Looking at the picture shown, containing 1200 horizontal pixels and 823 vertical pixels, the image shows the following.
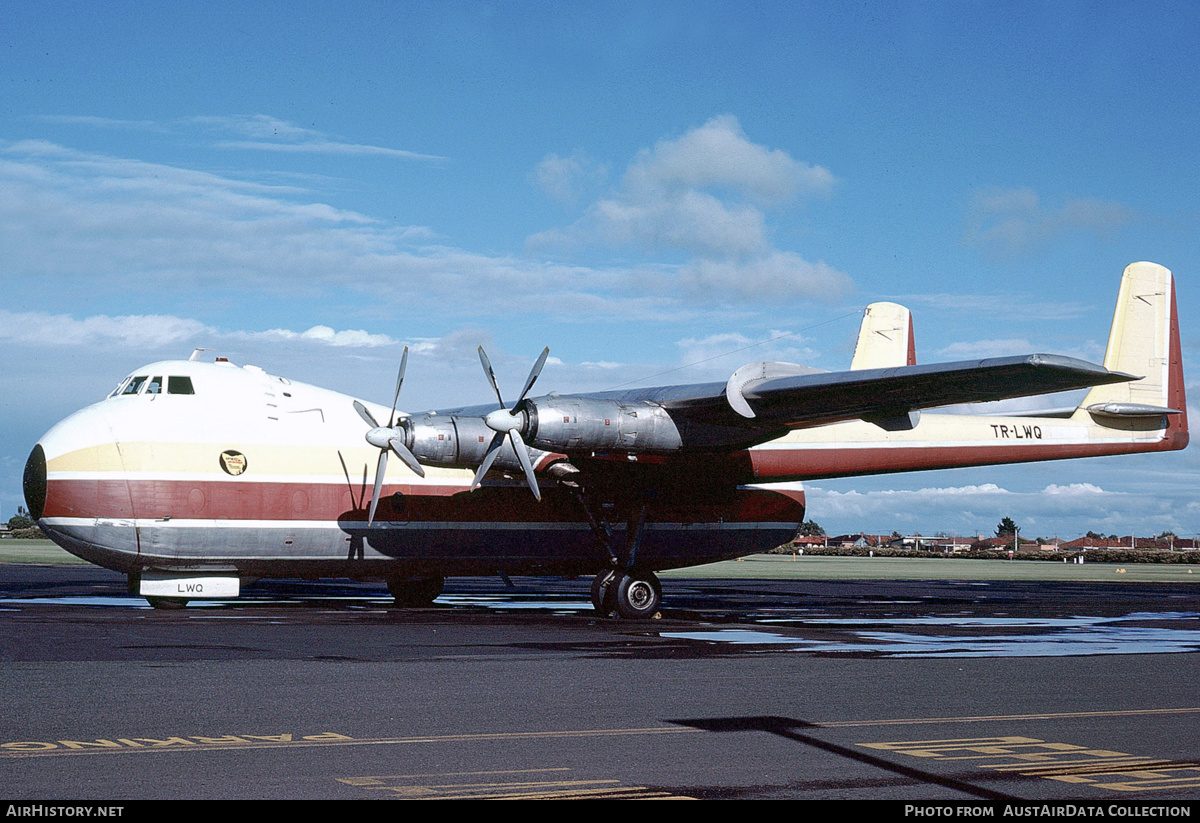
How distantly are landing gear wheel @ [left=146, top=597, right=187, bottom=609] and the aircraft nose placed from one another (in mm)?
3157

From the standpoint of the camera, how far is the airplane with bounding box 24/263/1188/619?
2562 centimetres

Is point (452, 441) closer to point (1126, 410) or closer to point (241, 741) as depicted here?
point (241, 741)

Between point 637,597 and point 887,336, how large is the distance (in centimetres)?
1781

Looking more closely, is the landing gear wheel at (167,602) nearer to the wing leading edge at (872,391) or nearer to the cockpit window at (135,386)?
the cockpit window at (135,386)

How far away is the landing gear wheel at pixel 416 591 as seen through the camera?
3141 cm

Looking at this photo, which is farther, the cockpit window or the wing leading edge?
the cockpit window

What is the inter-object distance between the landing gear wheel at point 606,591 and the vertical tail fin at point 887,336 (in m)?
17.0

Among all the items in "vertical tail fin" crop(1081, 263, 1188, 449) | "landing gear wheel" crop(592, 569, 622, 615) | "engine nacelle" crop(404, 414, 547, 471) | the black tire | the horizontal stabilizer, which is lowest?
the black tire

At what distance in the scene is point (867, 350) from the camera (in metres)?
42.3

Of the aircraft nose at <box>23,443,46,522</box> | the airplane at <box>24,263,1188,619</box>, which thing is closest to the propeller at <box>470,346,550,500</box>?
the airplane at <box>24,263,1188,619</box>

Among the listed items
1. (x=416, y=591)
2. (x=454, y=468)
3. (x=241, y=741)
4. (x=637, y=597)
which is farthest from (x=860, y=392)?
(x=241, y=741)

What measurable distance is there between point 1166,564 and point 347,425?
3466 inches

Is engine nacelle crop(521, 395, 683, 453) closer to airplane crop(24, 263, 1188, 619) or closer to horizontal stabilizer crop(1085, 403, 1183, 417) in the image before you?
airplane crop(24, 263, 1188, 619)

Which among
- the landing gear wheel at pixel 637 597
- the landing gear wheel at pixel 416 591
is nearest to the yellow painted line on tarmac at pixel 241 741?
the landing gear wheel at pixel 637 597
